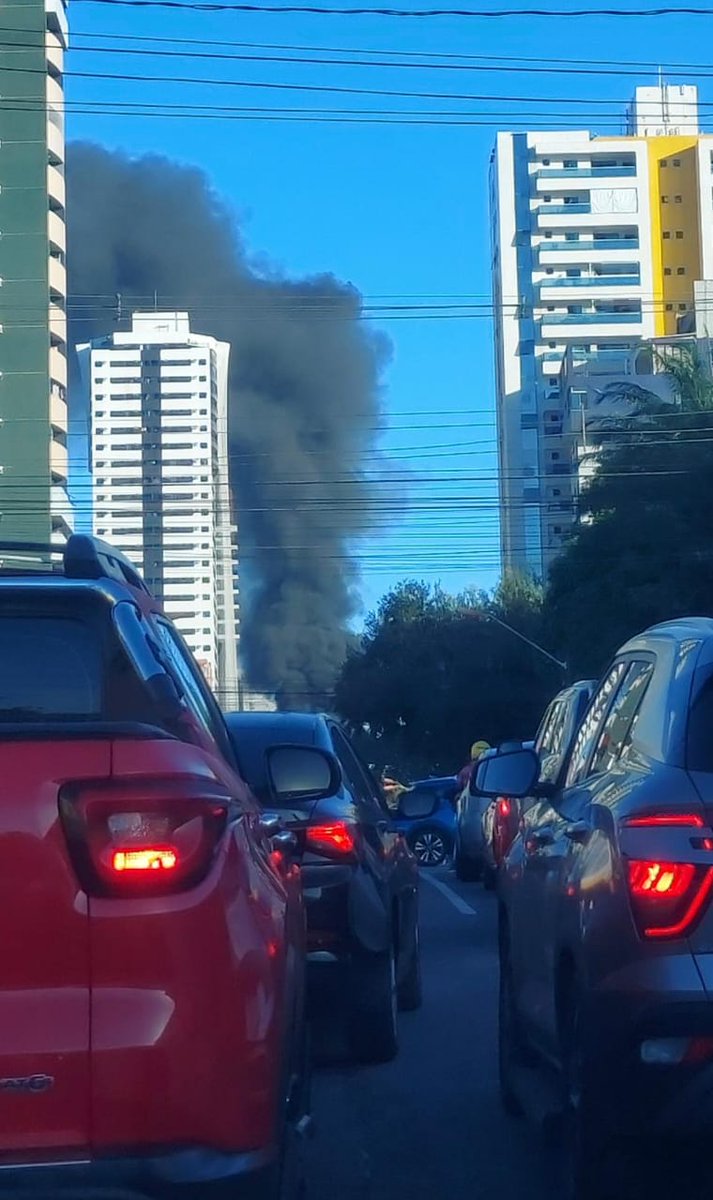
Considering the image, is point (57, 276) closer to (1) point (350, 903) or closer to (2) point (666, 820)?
(1) point (350, 903)

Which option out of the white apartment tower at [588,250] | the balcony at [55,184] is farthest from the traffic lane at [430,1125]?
the white apartment tower at [588,250]

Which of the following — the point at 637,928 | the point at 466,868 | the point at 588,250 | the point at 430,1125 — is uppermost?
the point at 588,250

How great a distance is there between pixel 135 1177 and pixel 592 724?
3507 mm

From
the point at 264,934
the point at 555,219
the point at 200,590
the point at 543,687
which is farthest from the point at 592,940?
the point at 555,219

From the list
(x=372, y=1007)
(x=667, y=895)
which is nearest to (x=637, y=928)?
(x=667, y=895)

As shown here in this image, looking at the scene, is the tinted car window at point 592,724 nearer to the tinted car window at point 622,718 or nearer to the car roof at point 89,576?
the tinted car window at point 622,718

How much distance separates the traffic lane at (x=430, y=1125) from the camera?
5875 mm

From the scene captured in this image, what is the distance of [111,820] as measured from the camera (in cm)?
308

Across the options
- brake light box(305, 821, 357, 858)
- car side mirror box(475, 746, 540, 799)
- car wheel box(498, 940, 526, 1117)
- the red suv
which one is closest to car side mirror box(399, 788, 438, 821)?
brake light box(305, 821, 357, 858)

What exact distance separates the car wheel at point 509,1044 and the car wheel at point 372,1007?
2.67 feet

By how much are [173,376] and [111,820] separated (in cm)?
11301

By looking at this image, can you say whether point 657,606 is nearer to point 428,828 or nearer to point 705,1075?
point 428,828

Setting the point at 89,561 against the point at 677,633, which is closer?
the point at 89,561

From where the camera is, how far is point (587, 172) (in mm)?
129125
